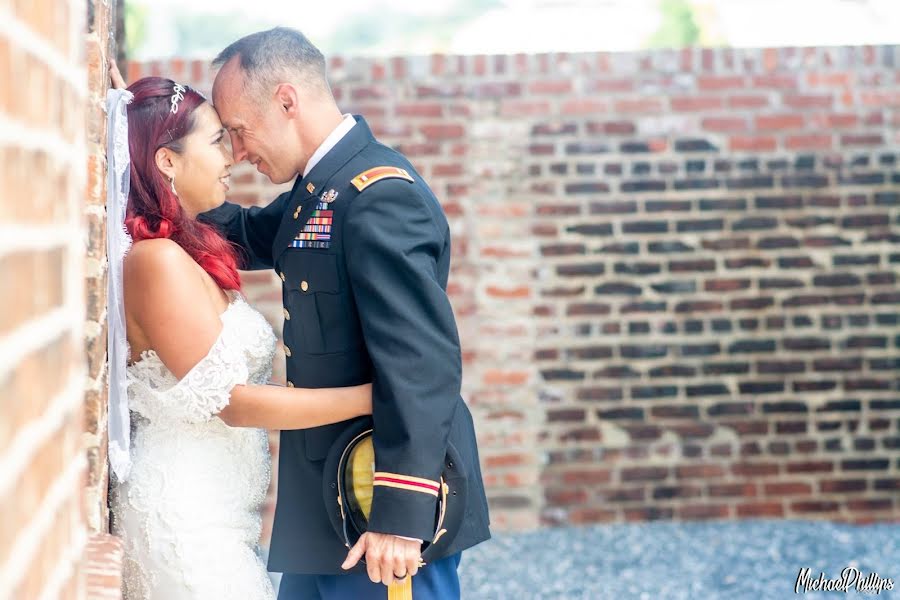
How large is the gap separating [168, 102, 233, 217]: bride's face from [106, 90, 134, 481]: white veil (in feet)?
0.83

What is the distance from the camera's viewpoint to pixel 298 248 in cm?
232

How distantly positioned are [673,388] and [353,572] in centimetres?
312

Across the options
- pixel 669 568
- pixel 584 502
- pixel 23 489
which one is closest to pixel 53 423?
pixel 23 489

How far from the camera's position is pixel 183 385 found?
2.21 m

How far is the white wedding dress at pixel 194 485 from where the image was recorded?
88.0 inches

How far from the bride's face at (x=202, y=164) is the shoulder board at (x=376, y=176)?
0.43m

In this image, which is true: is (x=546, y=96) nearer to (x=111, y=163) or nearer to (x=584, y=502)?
(x=584, y=502)

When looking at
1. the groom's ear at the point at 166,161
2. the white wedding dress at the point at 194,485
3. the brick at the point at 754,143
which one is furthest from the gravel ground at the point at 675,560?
the groom's ear at the point at 166,161

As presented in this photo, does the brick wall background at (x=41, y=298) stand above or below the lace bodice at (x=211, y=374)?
above

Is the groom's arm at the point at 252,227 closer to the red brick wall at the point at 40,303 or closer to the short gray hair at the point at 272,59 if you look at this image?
the short gray hair at the point at 272,59

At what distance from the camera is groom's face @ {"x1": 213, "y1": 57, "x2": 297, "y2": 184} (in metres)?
2.44

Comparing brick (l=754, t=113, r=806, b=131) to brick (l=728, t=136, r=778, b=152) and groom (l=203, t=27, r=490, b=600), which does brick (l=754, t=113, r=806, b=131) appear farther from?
groom (l=203, t=27, r=490, b=600)
